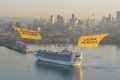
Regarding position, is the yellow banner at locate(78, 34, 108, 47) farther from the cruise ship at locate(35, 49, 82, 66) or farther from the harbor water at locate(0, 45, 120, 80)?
the cruise ship at locate(35, 49, 82, 66)

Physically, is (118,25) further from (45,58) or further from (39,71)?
(39,71)

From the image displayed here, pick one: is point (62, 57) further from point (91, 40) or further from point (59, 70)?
point (91, 40)

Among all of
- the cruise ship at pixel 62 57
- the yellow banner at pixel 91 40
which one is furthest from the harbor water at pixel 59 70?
the yellow banner at pixel 91 40

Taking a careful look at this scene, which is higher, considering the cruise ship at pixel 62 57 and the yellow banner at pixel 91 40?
the yellow banner at pixel 91 40

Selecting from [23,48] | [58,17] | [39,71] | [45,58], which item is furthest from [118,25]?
[39,71]

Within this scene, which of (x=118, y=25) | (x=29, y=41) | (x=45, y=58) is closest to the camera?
(x=45, y=58)

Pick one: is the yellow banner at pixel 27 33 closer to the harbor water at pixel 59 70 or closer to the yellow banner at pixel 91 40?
the harbor water at pixel 59 70

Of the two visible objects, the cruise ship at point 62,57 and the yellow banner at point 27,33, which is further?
the cruise ship at point 62,57

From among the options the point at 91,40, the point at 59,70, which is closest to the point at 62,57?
the point at 59,70

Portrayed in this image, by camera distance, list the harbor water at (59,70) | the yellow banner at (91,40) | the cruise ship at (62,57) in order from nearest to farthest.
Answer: the yellow banner at (91,40) → the harbor water at (59,70) → the cruise ship at (62,57)
